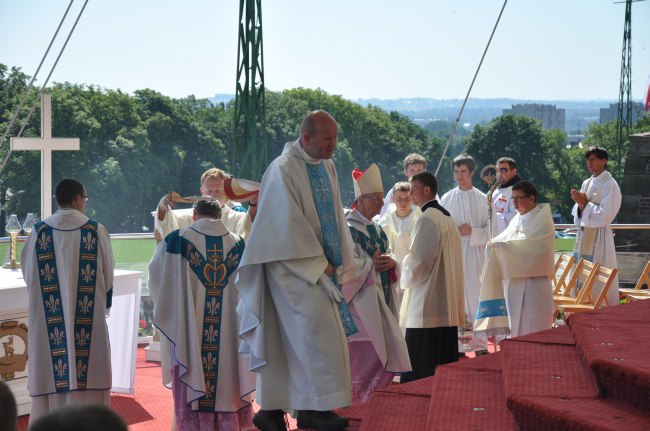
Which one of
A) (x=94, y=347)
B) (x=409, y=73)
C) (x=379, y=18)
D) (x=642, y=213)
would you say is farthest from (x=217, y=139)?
(x=94, y=347)

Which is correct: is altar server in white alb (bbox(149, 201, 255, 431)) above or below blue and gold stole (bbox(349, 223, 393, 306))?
below

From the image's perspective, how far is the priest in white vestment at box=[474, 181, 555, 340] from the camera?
625 centimetres

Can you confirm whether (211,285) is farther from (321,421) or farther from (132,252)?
(132,252)

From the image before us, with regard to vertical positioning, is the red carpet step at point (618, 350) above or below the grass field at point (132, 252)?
above

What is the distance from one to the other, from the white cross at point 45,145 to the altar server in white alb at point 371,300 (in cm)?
229

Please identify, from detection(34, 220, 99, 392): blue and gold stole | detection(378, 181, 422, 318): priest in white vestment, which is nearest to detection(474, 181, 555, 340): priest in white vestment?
detection(378, 181, 422, 318): priest in white vestment

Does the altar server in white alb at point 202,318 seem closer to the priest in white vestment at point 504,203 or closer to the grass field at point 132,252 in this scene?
the grass field at point 132,252

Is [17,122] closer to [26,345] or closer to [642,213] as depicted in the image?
[642,213]

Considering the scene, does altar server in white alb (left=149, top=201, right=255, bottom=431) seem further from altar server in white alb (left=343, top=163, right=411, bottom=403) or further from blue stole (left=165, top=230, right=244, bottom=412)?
altar server in white alb (left=343, top=163, right=411, bottom=403)

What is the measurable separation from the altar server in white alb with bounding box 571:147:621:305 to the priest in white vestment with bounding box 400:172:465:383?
98.0 inches

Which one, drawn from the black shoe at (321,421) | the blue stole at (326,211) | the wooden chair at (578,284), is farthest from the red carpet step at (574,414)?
the wooden chair at (578,284)

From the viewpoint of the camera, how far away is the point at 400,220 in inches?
276

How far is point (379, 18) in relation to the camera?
32688 mm

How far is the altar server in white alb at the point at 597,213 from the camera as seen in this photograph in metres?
7.96
